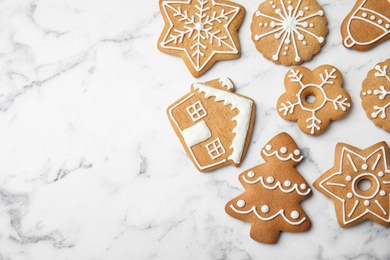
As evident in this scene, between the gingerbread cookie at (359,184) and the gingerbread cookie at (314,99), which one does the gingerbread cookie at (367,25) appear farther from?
the gingerbread cookie at (359,184)

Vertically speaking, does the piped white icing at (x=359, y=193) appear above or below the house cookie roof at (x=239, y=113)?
below

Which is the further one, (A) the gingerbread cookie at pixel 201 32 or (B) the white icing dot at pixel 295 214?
(A) the gingerbread cookie at pixel 201 32

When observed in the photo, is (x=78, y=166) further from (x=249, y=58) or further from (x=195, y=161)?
(x=249, y=58)

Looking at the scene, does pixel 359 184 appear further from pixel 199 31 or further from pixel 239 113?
pixel 199 31

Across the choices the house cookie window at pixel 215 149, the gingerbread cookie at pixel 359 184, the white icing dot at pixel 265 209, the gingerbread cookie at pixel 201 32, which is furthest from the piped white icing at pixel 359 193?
the gingerbread cookie at pixel 201 32

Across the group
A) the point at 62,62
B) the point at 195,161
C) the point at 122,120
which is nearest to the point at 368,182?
the point at 195,161

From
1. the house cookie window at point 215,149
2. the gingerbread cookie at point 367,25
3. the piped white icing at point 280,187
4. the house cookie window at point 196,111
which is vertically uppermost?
the gingerbread cookie at point 367,25

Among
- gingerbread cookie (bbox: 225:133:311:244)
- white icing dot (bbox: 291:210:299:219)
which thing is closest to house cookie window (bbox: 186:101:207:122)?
gingerbread cookie (bbox: 225:133:311:244)

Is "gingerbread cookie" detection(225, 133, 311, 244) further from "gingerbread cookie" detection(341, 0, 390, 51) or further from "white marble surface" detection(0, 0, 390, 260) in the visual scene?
"gingerbread cookie" detection(341, 0, 390, 51)
